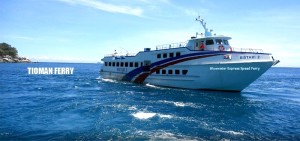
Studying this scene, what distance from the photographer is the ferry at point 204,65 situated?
28453mm

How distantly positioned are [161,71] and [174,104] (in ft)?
39.8

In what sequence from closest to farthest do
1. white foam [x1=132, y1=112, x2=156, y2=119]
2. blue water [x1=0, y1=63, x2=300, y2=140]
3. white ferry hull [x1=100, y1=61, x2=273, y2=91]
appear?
blue water [x1=0, y1=63, x2=300, y2=140], white foam [x1=132, y1=112, x2=156, y2=119], white ferry hull [x1=100, y1=61, x2=273, y2=91]

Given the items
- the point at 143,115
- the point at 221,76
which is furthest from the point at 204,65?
the point at 143,115

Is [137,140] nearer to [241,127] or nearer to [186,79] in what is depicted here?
[241,127]

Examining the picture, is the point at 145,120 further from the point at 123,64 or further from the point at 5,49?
the point at 5,49

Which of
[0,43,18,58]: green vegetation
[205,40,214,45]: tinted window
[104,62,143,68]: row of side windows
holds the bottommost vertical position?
[104,62,143,68]: row of side windows

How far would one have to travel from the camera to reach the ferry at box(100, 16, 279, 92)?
28.5m

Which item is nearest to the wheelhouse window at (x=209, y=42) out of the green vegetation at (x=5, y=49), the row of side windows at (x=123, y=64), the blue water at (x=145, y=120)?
the blue water at (x=145, y=120)

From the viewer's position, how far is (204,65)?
29.8 m

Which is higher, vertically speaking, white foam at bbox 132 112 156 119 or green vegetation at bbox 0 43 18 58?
green vegetation at bbox 0 43 18 58

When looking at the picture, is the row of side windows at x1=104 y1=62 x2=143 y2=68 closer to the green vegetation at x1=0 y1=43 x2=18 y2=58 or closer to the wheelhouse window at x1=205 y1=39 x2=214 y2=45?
the wheelhouse window at x1=205 y1=39 x2=214 y2=45

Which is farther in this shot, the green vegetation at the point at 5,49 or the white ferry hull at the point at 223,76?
the green vegetation at the point at 5,49

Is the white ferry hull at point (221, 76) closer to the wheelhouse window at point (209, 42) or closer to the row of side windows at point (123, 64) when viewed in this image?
the wheelhouse window at point (209, 42)

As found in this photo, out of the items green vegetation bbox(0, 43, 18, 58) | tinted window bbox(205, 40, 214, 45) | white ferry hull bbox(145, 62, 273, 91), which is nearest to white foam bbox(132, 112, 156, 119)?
white ferry hull bbox(145, 62, 273, 91)
